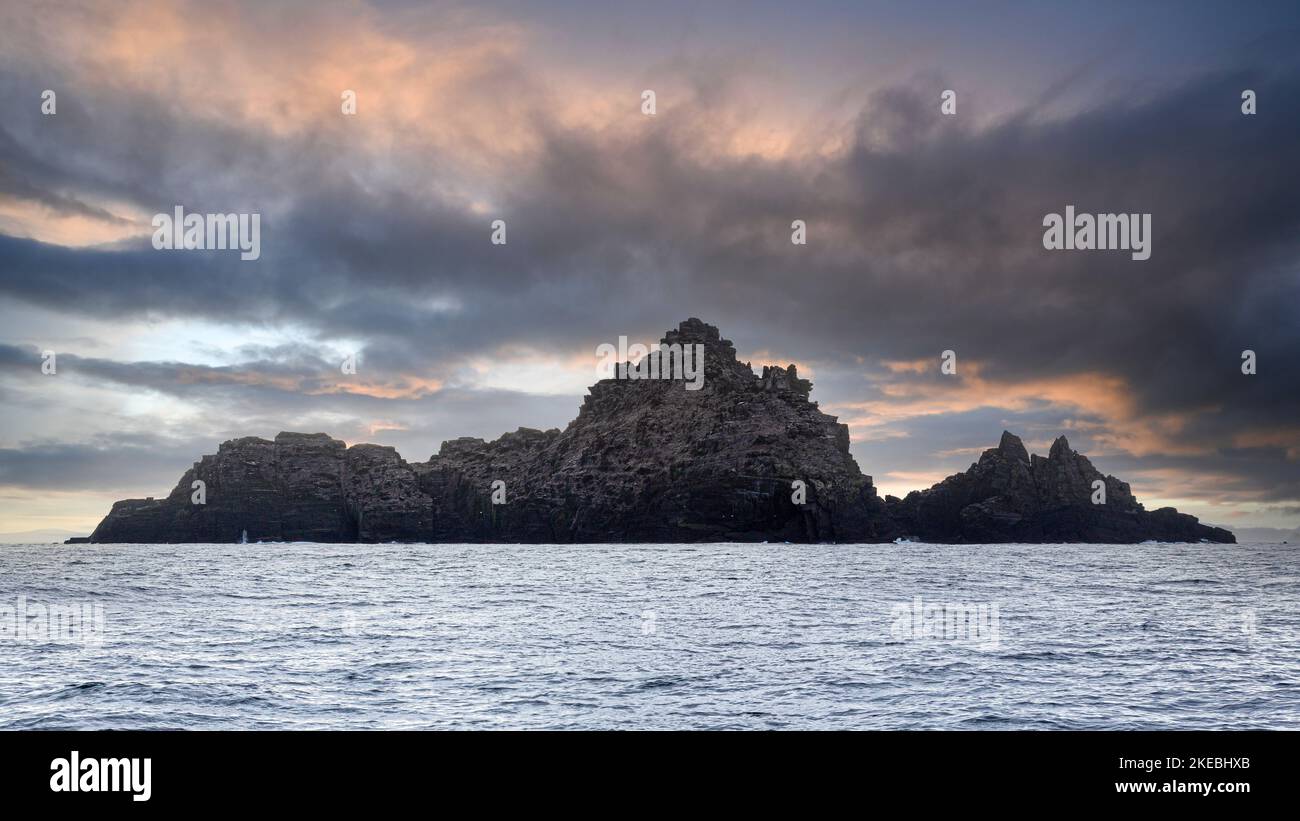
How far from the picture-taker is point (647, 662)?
1328 inches

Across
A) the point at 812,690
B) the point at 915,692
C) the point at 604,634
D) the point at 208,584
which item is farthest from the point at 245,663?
the point at 208,584

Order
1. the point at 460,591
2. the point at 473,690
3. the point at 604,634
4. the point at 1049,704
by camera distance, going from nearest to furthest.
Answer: the point at 1049,704
the point at 473,690
the point at 604,634
the point at 460,591

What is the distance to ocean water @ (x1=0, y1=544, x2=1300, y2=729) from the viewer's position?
2453 centimetres

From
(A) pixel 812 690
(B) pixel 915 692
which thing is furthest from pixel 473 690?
(B) pixel 915 692

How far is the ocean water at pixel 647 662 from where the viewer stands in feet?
80.5

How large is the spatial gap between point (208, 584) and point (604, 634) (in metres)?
59.3

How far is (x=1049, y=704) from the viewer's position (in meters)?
26.0

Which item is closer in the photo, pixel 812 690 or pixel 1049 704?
pixel 1049 704
